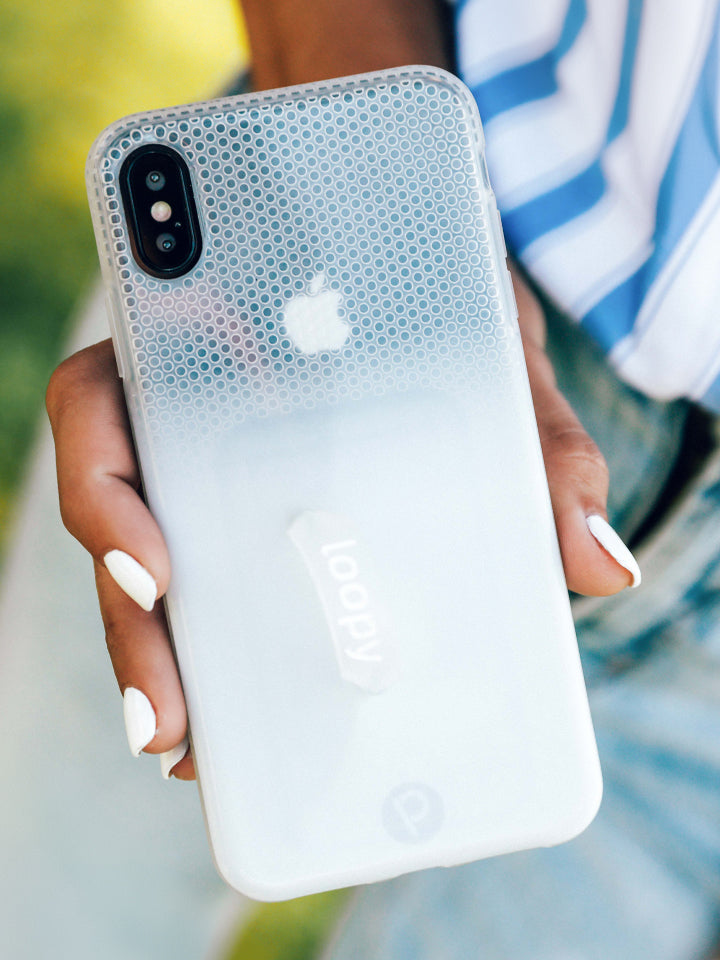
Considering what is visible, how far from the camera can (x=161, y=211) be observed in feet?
1.23

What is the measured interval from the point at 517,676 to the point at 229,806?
159 mm

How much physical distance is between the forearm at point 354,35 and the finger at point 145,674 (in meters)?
0.39

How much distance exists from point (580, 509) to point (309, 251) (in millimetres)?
190

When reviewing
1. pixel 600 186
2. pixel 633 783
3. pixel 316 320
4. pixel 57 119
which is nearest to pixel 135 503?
pixel 316 320

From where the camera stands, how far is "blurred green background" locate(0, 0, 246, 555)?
898mm

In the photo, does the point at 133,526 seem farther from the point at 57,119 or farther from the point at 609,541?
the point at 57,119

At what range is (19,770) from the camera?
2.64 ft

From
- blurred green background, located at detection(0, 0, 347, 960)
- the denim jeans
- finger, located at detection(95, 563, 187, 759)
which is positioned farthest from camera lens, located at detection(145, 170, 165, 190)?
blurred green background, located at detection(0, 0, 347, 960)

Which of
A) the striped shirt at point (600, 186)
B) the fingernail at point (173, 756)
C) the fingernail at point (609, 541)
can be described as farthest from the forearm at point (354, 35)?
the fingernail at point (173, 756)

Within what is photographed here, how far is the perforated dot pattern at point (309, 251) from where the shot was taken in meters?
0.37

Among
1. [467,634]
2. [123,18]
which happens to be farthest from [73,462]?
[123,18]

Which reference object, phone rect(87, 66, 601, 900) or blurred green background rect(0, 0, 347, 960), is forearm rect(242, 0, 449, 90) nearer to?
phone rect(87, 66, 601, 900)

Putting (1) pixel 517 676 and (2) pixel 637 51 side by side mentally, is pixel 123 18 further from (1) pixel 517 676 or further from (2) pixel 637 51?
(1) pixel 517 676

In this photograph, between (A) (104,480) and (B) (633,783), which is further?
(B) (633,783)
